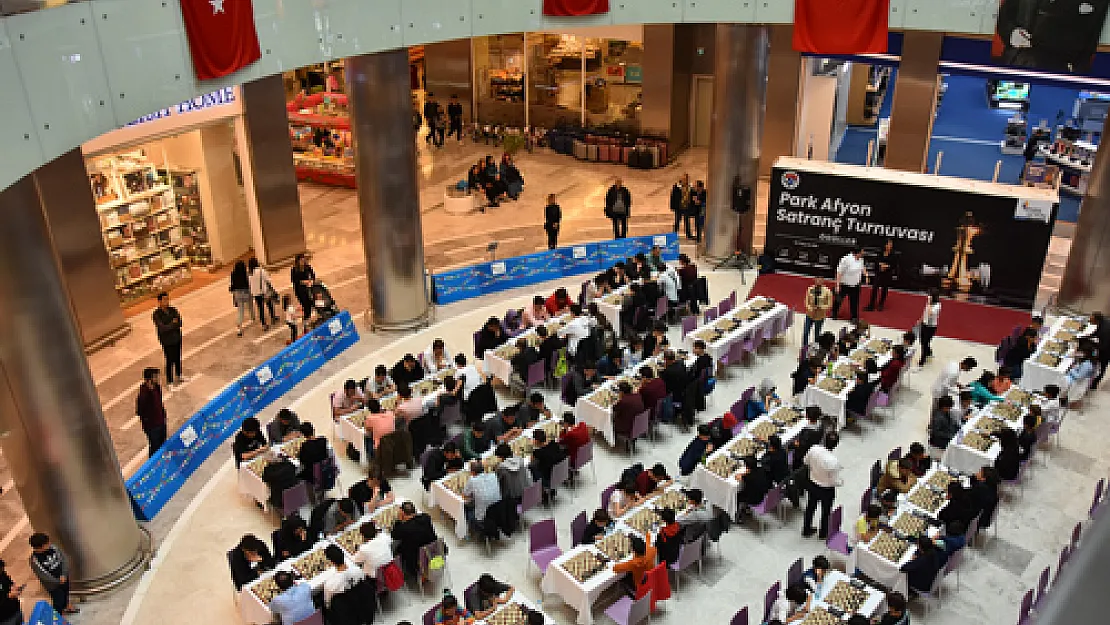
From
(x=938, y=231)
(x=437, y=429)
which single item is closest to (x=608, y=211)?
(x=938, y=231)

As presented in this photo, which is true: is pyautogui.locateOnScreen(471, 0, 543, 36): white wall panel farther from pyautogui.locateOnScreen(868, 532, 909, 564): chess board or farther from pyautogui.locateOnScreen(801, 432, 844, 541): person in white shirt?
pyautogui.locateOnScreen(868, 532, 909, 564): chess board

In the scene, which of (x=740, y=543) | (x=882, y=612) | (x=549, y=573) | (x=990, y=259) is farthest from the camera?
(x=990, y=259)

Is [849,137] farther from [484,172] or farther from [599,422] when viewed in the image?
[599,422]

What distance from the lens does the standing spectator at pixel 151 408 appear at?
42.1 ft

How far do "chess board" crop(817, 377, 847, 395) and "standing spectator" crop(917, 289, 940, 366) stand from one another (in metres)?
2.44

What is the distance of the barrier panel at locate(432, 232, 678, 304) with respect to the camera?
1822cm

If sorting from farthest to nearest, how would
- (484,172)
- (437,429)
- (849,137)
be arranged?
(849,137) < (484,172) < (437,429)

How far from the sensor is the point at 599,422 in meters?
13.2

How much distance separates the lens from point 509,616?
9.32m

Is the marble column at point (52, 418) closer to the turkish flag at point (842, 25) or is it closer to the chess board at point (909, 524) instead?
the chess board at point (909, 524)

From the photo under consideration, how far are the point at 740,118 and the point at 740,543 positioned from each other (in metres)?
9.69

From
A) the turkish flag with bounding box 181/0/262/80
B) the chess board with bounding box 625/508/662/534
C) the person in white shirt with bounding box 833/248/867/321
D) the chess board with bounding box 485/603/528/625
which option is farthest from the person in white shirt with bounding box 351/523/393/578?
the person in white shirt with bounding box 833/248/867/321

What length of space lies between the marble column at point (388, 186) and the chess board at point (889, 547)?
949 cm

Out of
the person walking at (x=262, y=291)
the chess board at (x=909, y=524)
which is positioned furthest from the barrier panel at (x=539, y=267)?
the chess board at (x=909, y=524)
